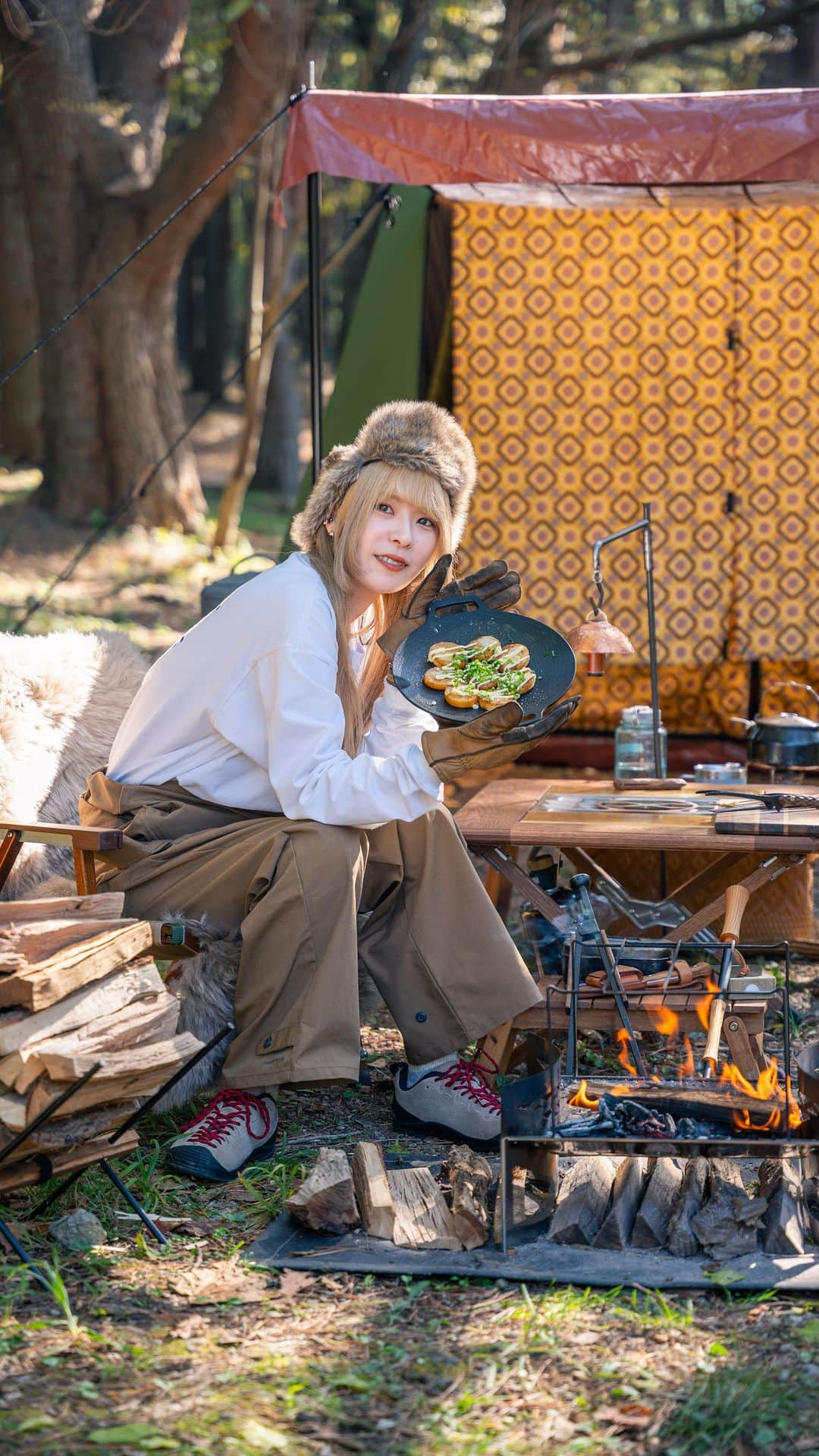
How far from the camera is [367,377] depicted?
6.53m

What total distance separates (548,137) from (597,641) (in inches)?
67.7

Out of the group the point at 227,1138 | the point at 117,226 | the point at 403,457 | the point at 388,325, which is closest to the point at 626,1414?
the point at 227,1138

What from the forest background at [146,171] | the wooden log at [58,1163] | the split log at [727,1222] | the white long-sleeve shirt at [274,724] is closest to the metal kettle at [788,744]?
the white long-sleeve shirt at [274,724]


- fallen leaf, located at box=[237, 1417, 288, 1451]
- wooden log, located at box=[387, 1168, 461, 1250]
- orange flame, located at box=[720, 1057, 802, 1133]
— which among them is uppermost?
orange flame, located at box=[720, 1057, 802, 1133]

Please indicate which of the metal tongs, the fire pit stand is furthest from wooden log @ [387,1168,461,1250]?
the metal tongs

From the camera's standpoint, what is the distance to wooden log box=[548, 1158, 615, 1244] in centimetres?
245

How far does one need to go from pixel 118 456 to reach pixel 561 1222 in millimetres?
8563

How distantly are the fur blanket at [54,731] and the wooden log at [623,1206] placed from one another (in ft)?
3.19

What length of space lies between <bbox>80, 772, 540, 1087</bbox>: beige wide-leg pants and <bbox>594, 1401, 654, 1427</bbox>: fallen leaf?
85 cm

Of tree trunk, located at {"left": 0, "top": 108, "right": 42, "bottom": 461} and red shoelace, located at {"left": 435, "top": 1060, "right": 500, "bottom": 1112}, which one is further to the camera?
tree trunk, located at {"left": 0, "top": 108, "right": 42, "bottom": 461}

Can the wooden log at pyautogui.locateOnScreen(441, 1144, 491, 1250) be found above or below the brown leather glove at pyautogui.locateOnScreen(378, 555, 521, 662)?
below

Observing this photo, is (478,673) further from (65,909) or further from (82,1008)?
(82,1008)

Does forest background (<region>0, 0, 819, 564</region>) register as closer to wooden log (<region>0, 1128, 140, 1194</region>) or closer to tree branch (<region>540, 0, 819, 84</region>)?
tree branch (<region>540, 0, 819, 84</region>)

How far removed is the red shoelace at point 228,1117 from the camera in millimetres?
2766
